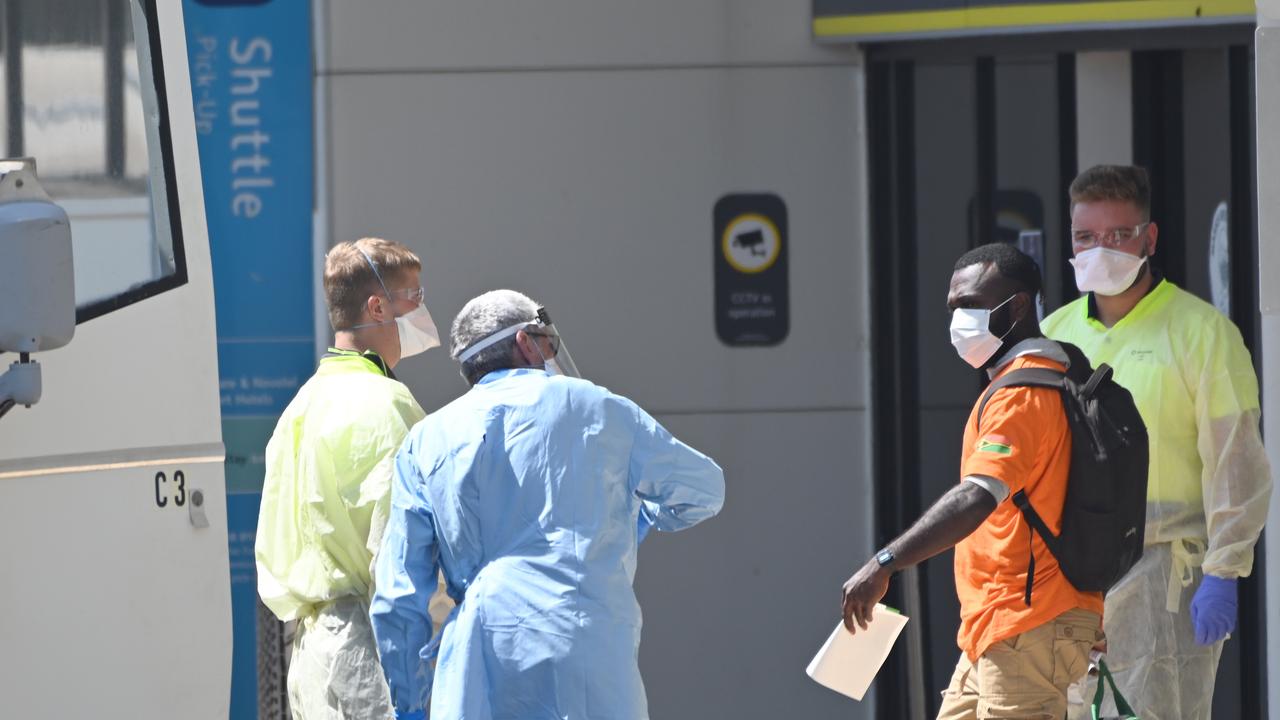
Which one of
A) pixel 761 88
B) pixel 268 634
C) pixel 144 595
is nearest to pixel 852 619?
pixel 144 595

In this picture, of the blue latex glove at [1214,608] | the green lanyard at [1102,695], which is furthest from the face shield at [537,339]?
the blue latex glove at [1214,608]

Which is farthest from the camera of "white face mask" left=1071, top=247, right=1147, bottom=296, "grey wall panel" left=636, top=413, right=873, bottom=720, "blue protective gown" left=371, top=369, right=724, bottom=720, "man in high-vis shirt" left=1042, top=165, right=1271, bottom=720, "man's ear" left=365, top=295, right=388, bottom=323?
"grey wall panel" left=636, top=413, right=873, bottom=720

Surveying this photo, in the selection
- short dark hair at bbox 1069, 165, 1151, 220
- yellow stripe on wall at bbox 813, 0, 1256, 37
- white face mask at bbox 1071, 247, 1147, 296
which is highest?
yellow stripe on wall at bbox 813, 0, 1256, 37

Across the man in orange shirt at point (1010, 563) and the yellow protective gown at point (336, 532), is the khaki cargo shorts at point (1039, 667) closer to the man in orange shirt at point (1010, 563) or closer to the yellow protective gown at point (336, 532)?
the man in orange shirt at point (1010, 563)

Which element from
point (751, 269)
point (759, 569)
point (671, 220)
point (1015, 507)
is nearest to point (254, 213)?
point (671, 220)

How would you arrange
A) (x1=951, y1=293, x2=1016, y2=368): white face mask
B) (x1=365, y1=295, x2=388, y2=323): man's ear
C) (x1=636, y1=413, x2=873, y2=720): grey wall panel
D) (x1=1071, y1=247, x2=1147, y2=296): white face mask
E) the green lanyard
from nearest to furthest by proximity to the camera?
the green lanyard < (x1=951, y1=293, x2=1016, y2=368): white face mask < (x1=365, y1=295, x2=388, y2=323): man's ear < (x1=1071, y1=247, x2=1147, y2=296): white face mask < (x1=636, y1=413, x2=873, y2=720): grey wall panel

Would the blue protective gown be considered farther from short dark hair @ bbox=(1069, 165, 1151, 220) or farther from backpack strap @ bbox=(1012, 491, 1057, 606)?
short dark hair @ bbox=(1069, 165, 1151, 220)

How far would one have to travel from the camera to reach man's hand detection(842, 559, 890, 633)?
398 cm

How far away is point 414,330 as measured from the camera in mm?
4715

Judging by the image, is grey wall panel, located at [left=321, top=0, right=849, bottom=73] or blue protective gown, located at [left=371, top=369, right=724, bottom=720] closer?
blue protective gown, located at [left=371, top=369, right=724, bottom=720]

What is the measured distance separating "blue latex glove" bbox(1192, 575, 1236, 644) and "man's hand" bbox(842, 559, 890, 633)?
116 cm

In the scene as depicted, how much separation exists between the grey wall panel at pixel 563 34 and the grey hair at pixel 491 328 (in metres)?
3.24

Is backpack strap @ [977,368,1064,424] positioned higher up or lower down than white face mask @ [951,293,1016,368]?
lower down

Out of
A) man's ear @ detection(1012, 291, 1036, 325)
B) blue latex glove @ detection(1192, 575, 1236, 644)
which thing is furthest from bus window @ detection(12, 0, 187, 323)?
blue latex glove @ detection(1192, 575, 1236, 644)
